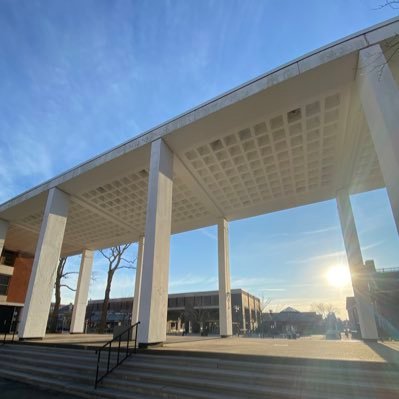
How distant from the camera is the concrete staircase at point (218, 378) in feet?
12.1

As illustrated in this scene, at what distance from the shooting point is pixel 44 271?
420 inches

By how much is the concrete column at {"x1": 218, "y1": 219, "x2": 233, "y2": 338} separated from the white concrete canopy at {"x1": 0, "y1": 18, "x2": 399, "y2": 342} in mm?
966

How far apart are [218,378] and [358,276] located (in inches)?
306

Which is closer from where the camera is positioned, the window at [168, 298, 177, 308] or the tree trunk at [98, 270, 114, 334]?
the tree trunk at [98, 270, 114, 334]

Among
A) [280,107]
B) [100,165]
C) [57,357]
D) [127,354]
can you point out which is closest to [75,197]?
[100,165]

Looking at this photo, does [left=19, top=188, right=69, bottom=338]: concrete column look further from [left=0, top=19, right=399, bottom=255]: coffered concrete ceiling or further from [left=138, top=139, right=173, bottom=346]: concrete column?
[left=138, top=139, right=173, bottom=346]: concrete column

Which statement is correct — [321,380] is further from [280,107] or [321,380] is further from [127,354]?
[280,107]

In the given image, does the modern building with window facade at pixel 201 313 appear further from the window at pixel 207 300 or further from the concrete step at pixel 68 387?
the concrete step at pixel 68 387

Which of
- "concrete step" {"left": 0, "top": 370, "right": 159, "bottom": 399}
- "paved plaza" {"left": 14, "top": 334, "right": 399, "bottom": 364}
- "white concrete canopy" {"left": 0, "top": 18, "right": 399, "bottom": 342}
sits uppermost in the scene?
"white concrete canopy" {"left": 0, "top": 18, "right": 399, "bottom": 342}

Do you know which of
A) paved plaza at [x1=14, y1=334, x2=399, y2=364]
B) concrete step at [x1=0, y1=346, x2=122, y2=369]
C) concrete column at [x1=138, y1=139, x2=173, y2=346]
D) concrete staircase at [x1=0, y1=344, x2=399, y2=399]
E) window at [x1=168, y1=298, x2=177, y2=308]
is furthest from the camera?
window at [x1=168, y1=298, x2=177, y2=308]

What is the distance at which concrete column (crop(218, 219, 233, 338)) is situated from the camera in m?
12.7

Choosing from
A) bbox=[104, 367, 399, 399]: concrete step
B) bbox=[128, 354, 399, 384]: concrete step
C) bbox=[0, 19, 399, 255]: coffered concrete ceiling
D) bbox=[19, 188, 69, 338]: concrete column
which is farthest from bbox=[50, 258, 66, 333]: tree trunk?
bbox=[104, 367, 399, 399]: concrete step

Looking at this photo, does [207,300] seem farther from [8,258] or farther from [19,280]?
[8,258]

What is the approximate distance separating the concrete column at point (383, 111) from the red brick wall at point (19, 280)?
25.5 metres
